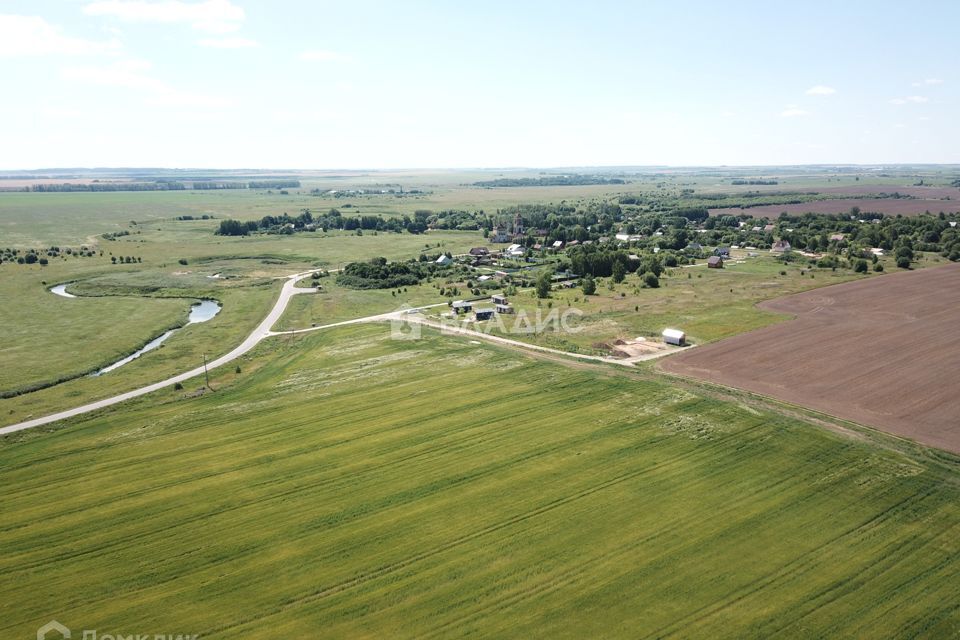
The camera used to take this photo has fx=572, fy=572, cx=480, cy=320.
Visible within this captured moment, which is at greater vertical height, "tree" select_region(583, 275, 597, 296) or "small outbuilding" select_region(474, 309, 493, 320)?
"tree" select_region(583, 275, 597, 296)

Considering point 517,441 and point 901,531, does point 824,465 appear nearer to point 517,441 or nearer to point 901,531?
point 901,531

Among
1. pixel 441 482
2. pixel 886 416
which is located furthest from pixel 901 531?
pixel 441 482

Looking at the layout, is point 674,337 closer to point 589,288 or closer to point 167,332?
point 589,288

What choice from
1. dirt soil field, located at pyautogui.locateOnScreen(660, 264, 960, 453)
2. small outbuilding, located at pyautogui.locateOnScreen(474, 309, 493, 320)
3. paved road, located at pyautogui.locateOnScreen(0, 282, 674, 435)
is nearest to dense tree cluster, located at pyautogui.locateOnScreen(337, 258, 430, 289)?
paved road, located at pyautogui.locateOnScreen(0, 282, 674, 435)

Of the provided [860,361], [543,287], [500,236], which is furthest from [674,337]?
[500,236]

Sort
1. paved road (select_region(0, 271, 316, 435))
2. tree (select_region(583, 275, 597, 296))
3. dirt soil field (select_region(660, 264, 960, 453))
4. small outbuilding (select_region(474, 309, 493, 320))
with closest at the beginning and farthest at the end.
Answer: dirt soil field (select_region(660, 264, 960, 453)), paved road (select_region(0, 271, 316, 435)), small outbuilding (select_region(474, 309, 493, 320)), tree (select_region(583, 275, 597, 296))

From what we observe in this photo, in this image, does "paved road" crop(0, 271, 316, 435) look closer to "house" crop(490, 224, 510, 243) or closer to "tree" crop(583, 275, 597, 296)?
"tree" crop(583, 275, 597, 296)
